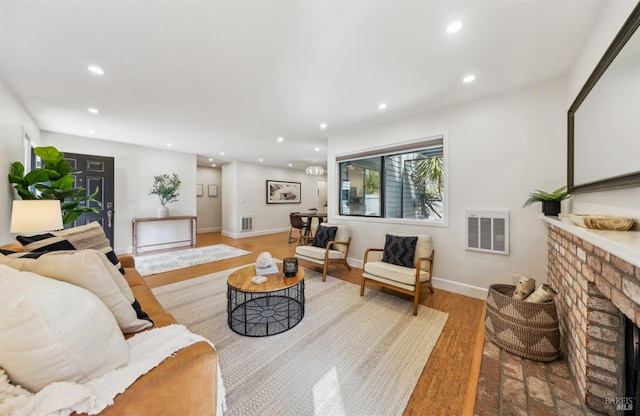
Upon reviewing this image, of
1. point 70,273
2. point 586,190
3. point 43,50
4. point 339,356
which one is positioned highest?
point 43,50

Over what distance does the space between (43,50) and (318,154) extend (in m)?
4.89

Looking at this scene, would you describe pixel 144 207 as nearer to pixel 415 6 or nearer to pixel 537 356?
pixel 415 6

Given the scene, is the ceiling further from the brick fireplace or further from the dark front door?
the brick fireplace

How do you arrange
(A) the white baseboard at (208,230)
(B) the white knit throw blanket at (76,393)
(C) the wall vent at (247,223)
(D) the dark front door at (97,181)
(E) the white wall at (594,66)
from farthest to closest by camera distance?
(A) the white baseboard at (208,230), (C) the wall vent at (247,223), (D) the dark front door at (97,181), (E) the white wall at (594,66), (B) the white knit throw blanket at (76,393)

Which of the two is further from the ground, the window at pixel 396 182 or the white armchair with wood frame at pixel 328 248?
the window at pixel 396 182

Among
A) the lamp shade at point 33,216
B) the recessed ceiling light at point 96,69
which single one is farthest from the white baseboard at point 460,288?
the recessed ceiling light at point 96,69


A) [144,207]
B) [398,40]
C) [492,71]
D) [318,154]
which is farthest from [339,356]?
[144,207]

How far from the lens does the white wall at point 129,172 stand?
469cm

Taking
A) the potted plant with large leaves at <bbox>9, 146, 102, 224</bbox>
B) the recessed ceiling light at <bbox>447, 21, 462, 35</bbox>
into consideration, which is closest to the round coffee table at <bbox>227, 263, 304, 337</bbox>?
the recessed ceiling light at <bbox>447, 21, 462, 35</bbox>

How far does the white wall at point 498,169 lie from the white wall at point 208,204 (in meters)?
7.02

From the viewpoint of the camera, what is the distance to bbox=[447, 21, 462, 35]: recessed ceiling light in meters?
1.68

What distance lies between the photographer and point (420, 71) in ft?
7.51

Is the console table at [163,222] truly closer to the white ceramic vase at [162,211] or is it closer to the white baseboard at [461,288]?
the white ceramic vase at [162,211]

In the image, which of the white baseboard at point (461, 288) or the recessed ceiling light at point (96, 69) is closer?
the recessed ceiling light at point (96, 69)
